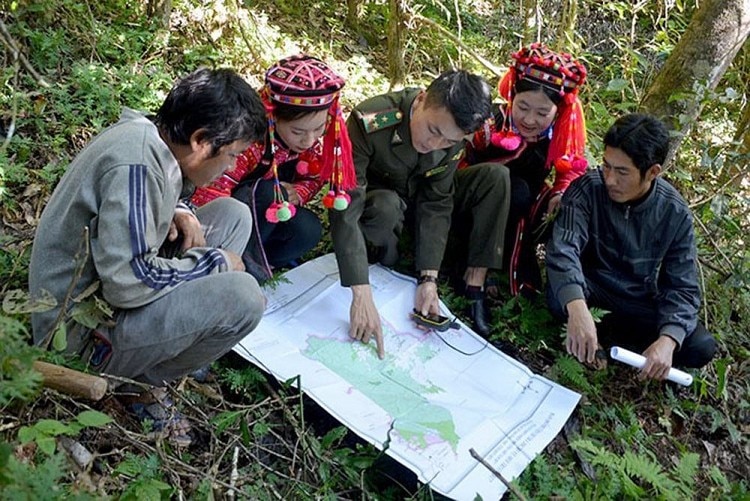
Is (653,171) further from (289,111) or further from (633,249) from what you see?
(289,111)

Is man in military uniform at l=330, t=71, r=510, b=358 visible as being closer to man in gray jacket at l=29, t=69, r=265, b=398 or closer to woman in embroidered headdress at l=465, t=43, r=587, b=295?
woman in embroidered headdress at l=465, t=43, r=587, b=295

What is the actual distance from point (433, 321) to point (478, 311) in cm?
33

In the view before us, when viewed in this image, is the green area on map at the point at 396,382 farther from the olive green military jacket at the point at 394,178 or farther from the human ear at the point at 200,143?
the human ear at the point at 200,143

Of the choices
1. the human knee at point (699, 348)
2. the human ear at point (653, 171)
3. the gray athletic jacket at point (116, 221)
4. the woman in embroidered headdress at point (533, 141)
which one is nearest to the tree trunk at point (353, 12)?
the woman in embroidered headdress at point (533, 141)

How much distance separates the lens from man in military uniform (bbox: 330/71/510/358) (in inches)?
109

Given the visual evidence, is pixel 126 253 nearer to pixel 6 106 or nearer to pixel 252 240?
pixel 252 240

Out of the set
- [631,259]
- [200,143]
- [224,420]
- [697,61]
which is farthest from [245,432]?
[697,61]

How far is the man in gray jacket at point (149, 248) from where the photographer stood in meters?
1.81

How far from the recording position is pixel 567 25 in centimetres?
494

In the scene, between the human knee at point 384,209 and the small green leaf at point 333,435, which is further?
the human knee at point 384,209

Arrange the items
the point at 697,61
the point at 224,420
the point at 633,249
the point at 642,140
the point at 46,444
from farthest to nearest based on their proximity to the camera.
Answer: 1. the point at 697,61
2. the point at 633,249
3. the point at 642,140
4. the point at 224,420
5. the point at 46,444

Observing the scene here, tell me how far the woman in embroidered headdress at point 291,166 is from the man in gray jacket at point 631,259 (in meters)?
1.03

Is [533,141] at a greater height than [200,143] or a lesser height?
lesser

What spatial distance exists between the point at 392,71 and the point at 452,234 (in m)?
1.67
